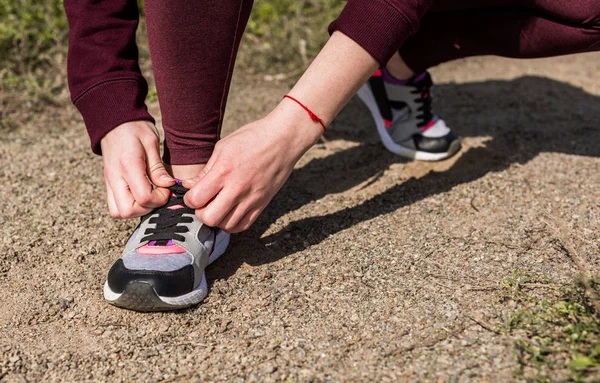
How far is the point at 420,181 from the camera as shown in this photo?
81.3 inches

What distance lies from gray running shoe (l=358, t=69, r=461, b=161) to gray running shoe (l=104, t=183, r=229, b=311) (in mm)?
893

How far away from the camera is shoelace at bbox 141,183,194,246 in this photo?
1.48 m

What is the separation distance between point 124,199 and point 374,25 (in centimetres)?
65

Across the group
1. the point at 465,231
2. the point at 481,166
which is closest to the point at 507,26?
the point at 481,166

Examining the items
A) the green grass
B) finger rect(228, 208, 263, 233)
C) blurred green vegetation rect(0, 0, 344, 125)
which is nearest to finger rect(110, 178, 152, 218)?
finger rect(228, 208, 263, 233)

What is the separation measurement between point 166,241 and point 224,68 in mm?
428

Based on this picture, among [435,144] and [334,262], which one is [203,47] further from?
[435,144]

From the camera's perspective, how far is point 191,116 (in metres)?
1.54

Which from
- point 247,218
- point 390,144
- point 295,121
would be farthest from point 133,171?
point 390,144

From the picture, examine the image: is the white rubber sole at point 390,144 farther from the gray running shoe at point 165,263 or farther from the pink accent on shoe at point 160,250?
the pink accent on shoe at point 160,250

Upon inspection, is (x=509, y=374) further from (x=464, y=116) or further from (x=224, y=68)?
(x=464, y=116)

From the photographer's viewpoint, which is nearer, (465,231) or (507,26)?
(465,231)

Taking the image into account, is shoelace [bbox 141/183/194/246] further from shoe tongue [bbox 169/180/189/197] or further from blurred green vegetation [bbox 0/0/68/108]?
blurred green vegetation [bbox 0/0/68/108]

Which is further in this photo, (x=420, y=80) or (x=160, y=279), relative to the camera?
(x=420, y=80)
